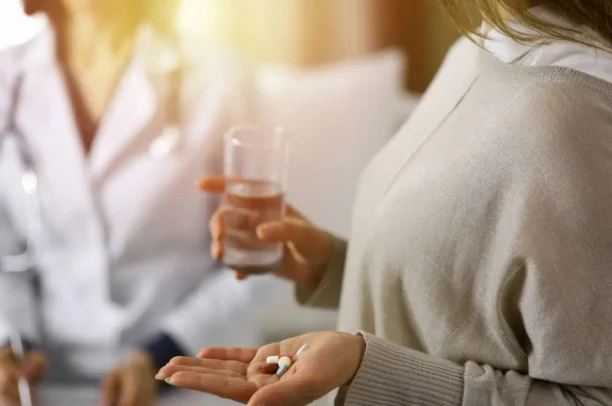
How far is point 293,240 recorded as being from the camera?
0.63 meters

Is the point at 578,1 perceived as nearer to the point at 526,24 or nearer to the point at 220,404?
the point at 526,24

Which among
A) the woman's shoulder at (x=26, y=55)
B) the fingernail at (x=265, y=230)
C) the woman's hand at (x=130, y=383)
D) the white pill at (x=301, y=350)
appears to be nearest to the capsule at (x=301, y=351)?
the white pill at (x=301, y=350)

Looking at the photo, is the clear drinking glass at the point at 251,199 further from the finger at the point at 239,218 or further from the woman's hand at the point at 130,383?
the woman's hand at the point at 130,383

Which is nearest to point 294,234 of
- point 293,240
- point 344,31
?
point 293,240

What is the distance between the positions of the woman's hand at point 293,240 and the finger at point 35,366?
1.04 ft

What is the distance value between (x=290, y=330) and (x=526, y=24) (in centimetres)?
56

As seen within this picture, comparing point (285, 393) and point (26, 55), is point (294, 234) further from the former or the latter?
point (26, 55)

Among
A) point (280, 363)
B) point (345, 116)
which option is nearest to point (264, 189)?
point (280, 363)

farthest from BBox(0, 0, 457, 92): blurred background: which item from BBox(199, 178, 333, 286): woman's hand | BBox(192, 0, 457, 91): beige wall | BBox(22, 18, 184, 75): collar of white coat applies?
BBox(199, 178, 333, 286): woman's hand

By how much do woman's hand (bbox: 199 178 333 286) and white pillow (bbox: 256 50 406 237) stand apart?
193 millimetres

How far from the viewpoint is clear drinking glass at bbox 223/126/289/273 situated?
0.64 metres

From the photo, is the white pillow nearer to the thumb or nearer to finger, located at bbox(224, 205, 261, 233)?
finger, located at bbox(224, 205, 261, 233)

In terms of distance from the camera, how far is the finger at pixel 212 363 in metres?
0.42

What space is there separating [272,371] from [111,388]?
458 mm
